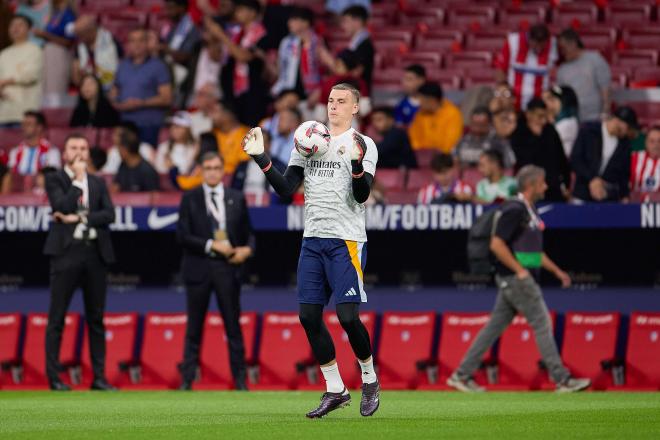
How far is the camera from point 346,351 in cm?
1431

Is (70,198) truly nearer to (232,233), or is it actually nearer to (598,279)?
(232,233)

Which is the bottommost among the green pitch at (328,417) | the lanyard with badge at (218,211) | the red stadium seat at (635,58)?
the green pitch at (328,417)

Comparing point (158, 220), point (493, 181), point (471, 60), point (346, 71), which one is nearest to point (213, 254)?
point (158, 220)

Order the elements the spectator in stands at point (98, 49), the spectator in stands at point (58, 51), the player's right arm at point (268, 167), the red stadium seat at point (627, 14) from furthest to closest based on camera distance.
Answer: the spectator in stands at point (58, 51) < the spectator in stands at point (98, 49) < the red stadium seat at point (627, 14) < the player's right arm at point (268, 167)

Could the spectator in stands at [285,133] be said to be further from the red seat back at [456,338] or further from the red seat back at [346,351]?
the red seat back at [456,338]

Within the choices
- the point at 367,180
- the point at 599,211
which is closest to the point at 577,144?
the point at 599,211

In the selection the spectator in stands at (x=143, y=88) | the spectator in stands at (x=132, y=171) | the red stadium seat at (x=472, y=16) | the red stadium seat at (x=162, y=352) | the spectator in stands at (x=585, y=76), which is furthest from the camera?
the red stadium seat at (x=472, y=16)

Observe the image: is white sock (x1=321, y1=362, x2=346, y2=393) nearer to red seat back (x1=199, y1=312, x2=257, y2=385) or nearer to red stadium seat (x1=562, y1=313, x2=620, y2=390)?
red stadium seat (x1=562, y1=313, x2=620, y2=390)

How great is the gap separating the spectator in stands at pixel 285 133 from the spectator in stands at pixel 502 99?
2142 mm

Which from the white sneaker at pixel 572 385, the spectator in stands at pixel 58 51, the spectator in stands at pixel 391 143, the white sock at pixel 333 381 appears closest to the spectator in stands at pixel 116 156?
the spectator in stands at pixel 58 51

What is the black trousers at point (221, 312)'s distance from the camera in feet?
43.2

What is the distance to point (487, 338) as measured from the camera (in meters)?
12.7

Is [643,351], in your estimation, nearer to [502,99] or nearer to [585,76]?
[502,99]

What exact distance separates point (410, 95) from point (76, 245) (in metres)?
4.90
